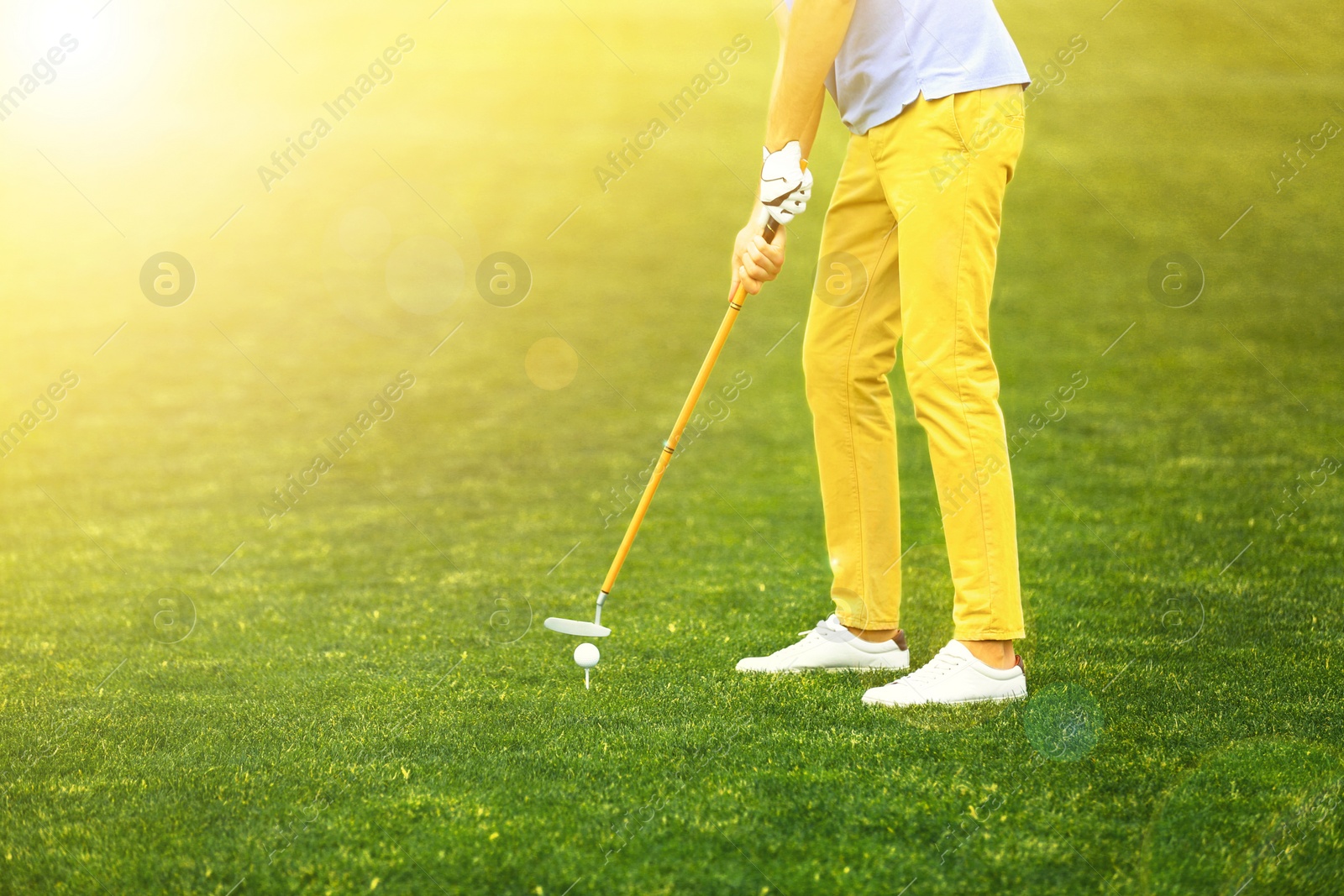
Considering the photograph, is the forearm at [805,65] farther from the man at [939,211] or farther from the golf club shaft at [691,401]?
the golf club shaft at [691,401]

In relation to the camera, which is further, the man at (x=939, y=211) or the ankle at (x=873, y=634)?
the ankle at (x=873, y=634)

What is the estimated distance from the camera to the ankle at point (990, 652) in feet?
10.7

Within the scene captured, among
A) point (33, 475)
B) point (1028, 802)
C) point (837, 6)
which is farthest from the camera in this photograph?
point (33, 475)

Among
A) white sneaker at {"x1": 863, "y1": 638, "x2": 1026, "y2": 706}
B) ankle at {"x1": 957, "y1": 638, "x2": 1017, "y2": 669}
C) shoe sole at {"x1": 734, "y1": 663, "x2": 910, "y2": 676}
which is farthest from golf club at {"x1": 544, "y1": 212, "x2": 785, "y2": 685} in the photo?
ankle at {"x1": 957, "y1": 638, "x2": 1017, "y2": 669}

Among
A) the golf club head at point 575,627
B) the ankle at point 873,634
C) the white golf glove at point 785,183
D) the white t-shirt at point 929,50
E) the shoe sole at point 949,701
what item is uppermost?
the white t-shirt at point 929,50

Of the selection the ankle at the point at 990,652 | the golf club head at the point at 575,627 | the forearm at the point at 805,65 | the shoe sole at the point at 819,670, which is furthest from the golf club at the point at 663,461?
the ankle at the point at 990,652

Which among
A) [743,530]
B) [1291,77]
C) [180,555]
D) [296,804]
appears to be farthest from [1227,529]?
[1291,77]

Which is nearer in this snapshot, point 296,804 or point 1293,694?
point 296,804

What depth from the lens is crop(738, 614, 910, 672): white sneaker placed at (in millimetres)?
3715

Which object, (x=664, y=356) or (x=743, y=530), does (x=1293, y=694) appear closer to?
(x=743, y=530)

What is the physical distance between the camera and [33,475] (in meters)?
8.45

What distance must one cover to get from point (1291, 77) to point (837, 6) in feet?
74.5

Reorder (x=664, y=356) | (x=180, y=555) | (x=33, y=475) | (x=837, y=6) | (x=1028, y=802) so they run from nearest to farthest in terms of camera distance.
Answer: (x=1028, y=802) < (x=837, y=6) < (x=180, y=555) < (x=33, y=475) < (x=664, y=356)

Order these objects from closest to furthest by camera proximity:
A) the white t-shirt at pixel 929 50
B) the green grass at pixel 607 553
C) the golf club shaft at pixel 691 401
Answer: the green grass at pixel 607 553, the white t-shirt at pixel 929 50, the golf club shaft at pixel 691 401
